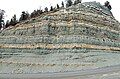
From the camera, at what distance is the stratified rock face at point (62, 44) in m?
43.5

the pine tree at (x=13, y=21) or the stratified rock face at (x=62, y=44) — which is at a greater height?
the pine tree at (x=13, y=21)

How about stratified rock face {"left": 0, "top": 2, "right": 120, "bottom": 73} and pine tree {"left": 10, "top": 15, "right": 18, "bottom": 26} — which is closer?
stratified rock face {"left": 0, "top": 2, "right": 120, "bottom": 73}

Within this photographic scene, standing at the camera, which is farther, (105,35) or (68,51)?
(105,35)

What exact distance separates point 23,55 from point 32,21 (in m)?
16.0

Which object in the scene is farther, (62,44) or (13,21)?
(13,21)

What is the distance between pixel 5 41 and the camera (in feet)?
198

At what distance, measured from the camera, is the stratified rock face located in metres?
43.5

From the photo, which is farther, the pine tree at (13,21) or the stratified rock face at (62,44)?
the pine tree at (13,21)

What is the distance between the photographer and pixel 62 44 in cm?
5356

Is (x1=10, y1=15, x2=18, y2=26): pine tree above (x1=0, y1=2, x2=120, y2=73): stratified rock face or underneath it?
above

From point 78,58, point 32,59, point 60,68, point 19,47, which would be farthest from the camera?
point 19,47

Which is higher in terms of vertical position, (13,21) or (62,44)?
(13,21)

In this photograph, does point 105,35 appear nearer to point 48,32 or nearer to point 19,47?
point 48,32

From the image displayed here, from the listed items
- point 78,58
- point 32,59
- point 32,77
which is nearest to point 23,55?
point 32,59
